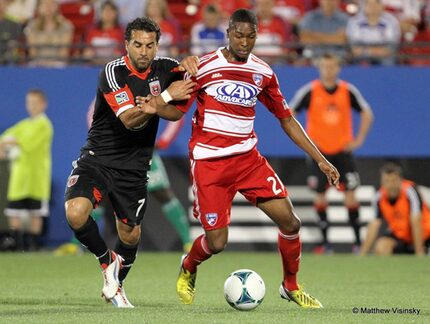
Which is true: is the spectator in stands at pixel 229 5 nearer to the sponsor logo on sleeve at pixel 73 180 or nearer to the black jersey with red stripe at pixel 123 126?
the black jersey with red stripe at pixel 123 126

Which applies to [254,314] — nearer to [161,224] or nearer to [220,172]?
[220,172]

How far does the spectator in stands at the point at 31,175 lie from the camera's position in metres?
16.8

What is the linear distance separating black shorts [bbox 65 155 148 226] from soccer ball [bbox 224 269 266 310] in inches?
44.7

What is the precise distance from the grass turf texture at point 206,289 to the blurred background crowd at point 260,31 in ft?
9.83

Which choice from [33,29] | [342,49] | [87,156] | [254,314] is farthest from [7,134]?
[254,314]

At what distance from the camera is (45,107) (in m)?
17.0

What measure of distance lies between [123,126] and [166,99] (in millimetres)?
795

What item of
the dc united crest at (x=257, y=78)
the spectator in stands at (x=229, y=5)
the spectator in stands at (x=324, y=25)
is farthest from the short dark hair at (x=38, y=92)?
the dc united crest at (x=257, y=78)

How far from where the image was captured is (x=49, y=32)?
17828mm

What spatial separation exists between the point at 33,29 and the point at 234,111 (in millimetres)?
9328

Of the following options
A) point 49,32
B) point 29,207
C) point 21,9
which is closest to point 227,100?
point 29,207

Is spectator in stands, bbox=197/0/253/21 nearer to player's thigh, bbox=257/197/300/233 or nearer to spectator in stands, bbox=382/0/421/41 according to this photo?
spectator in stands, bbox=382/0/421/41

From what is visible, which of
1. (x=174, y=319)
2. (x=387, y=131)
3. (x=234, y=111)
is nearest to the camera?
(x=174, y=319)

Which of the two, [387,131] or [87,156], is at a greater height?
[87,156]
